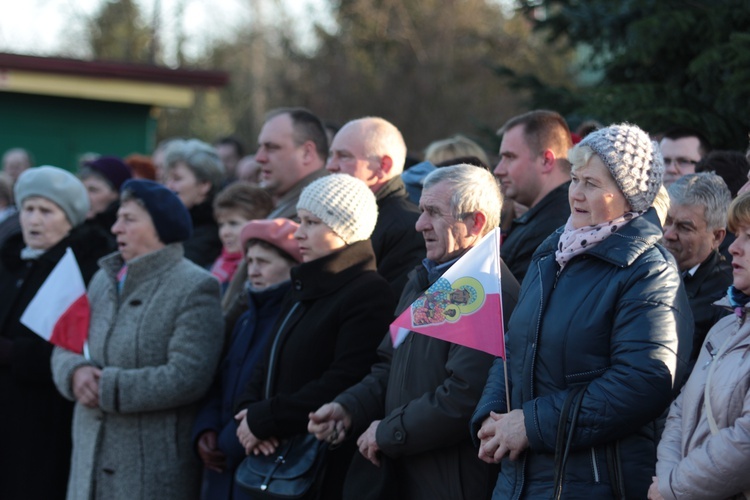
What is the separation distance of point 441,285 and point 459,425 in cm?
58

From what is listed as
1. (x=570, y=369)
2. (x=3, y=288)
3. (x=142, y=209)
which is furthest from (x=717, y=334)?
(x=3, y=288)

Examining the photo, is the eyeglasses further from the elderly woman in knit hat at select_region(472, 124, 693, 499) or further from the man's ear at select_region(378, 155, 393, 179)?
the elderly woman in knit hat at select_region(472, 124, 693, 499)

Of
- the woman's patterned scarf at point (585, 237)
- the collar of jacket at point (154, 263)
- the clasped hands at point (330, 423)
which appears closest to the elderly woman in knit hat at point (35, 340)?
the collar of jacket at point (154, 263)

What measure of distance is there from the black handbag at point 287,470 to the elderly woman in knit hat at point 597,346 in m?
1.12

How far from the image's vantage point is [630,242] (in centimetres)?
361

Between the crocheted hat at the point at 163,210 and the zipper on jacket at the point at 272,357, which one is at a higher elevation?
the crocheted hat at the point at 163,210

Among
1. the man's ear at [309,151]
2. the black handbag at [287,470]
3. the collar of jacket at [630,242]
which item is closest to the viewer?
the collar of jacket at [630,242]

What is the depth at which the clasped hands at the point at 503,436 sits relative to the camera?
143 inches

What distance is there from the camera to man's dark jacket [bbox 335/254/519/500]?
4.15m

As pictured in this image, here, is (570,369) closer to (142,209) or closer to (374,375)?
(374,375)

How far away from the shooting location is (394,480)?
14.3ft

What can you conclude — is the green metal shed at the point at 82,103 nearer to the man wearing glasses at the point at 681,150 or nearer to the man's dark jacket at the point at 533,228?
the man wearing glasses at the point at 681,150

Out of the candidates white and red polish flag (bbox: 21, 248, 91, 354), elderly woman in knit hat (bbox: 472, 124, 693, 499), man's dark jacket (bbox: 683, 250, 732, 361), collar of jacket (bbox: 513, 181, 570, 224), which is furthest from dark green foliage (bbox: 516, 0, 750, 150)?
white and red polish flag (bbox: 21, 248, 91, 354)

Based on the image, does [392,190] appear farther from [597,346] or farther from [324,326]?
[597,346]
